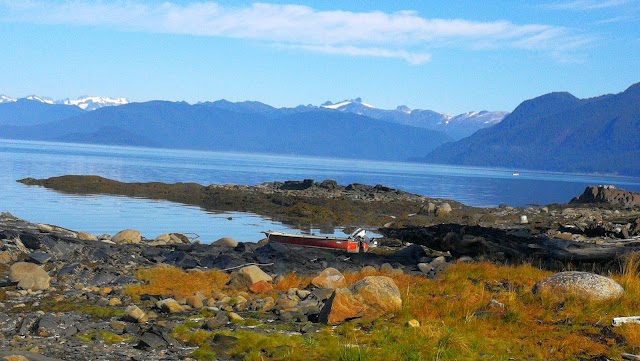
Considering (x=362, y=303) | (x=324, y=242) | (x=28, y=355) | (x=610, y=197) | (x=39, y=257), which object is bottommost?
(x=610, y=197)

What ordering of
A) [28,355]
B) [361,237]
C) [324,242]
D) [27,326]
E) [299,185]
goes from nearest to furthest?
[28,355] < [27,326] < [324,242] < [361,237] < [299,185]

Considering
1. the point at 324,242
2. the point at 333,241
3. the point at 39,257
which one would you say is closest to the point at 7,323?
the point at 39,257

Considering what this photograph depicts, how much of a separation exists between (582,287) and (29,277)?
36.5 ft

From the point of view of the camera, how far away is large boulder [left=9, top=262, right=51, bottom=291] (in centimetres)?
1552

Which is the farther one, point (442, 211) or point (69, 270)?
point (442, 211)

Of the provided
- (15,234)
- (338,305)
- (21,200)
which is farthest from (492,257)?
(21,200)

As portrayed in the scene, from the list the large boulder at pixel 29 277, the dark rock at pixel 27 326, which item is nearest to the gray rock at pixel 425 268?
the large boulder at pixel 29 277

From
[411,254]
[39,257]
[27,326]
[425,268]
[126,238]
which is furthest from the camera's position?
[126,238]

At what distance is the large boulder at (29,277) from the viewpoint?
1552cm

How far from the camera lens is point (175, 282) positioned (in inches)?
656

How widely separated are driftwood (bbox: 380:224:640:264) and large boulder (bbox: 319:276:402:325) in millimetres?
8625

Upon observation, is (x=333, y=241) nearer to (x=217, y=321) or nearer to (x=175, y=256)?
(x=175, y=256)

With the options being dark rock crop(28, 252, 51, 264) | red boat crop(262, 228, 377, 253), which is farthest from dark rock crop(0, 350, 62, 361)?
red boat crop(262, 228, 377, 253)

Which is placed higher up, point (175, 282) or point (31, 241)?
point (31, 241)
